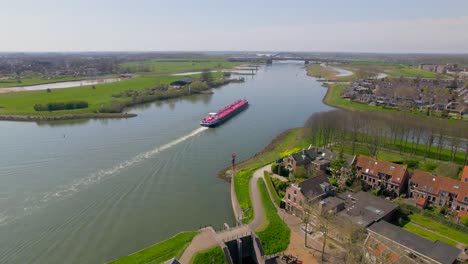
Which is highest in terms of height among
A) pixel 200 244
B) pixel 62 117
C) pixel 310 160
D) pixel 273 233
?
pixel 62 117

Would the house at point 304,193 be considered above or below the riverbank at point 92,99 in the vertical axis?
below

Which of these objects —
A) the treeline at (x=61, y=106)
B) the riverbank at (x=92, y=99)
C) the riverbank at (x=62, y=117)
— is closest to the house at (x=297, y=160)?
the riverbank at (x=62, y=117)

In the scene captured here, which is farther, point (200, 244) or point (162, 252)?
point (200, 244)

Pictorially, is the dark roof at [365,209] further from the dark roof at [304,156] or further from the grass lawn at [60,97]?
the grass lawn at [60,97]

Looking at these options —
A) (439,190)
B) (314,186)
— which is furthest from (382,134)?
(314,186)

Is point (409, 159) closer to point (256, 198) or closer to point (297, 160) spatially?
point (297, 160)
